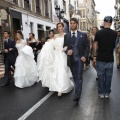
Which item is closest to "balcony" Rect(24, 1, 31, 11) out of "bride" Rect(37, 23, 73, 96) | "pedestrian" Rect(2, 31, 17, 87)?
"pedestrian" Rect(2, 31, 17, 87)

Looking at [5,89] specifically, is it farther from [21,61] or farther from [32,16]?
[32,16]

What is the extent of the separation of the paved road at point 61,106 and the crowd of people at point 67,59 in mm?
272

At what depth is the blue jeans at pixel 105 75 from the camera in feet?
18.9

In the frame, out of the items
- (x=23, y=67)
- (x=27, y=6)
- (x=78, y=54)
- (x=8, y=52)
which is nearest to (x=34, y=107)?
(x=78, y=54)

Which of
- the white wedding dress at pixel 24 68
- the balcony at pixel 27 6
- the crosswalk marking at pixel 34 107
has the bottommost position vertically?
the crosswalk marking at pixel 34 107

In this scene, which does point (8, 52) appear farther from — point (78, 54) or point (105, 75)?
point (105, 75)

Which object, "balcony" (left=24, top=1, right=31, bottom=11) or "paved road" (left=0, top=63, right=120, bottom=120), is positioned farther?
"balcony" (left=24, top=1, right=31, bottom=11)

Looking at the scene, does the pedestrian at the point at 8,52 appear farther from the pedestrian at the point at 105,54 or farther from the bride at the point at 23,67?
the pedestrian at the point at 105,54

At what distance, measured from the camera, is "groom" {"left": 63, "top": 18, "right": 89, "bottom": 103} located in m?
5.50

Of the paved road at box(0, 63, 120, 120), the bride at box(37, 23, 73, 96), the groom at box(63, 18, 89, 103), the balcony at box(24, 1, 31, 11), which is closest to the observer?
the paved road at box(0, 63, 120, 120)

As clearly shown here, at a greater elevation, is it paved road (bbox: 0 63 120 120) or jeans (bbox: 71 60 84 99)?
jeans (bbox: 71 60 84 99)

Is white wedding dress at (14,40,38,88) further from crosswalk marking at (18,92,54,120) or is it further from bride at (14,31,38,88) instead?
crosswalk marking at (18,92,54,120)

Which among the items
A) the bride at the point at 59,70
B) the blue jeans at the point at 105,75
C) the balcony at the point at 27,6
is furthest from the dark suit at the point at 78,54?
the balcony at the point at 27,6

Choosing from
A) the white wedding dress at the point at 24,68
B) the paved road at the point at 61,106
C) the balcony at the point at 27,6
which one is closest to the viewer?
the paved road at the point at 61,106
